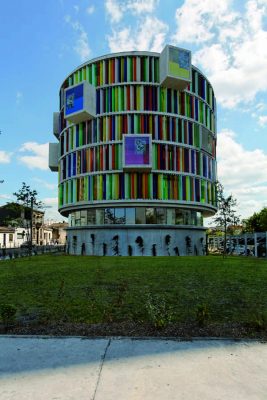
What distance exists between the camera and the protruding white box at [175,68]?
137ft

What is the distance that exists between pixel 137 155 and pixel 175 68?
11.7m

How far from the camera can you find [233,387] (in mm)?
4328

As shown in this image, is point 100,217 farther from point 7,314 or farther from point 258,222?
point 258,222

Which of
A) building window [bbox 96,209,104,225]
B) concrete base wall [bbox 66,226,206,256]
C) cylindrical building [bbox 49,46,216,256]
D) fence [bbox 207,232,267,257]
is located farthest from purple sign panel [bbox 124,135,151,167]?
fence [bbox 207,232,267,257]

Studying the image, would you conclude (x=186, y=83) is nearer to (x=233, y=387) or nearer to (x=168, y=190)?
(x=168, y=190)

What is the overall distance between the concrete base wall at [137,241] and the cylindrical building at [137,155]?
4.8 inches

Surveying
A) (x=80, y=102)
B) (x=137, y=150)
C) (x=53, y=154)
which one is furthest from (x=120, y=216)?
(x=53, y=154)

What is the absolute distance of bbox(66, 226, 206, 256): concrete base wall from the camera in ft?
140

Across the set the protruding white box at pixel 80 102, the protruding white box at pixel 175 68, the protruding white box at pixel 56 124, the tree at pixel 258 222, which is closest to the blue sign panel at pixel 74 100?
the protruding white box at pixel 80 102

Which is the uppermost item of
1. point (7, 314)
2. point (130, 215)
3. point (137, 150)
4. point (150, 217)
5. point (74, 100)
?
point (74, 100)

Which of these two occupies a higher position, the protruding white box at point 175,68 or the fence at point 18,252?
the protruding white box at point 175,68

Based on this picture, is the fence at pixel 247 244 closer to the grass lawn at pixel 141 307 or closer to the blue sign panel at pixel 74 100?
the blue sign panel at pixel 74 100

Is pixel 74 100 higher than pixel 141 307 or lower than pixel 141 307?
higher

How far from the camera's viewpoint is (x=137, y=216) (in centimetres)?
4288
